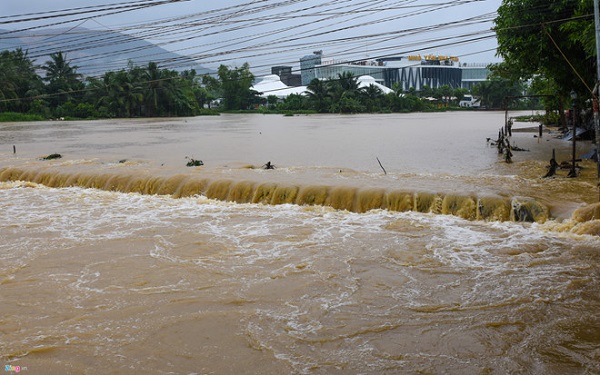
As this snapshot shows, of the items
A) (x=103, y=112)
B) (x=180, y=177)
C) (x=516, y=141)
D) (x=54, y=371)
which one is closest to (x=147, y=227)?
(x=180, y=177)

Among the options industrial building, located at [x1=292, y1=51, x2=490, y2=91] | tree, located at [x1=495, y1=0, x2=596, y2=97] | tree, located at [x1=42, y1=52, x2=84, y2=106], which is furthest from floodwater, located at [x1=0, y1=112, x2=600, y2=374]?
industrial building, located at [x1=292, y1=51, x2=490, y2=91]

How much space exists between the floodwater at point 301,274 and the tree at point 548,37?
3.34 meters

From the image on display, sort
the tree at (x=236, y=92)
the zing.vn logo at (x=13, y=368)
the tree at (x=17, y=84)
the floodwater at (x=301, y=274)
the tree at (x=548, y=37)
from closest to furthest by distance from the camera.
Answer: the zing.vn logo at (x=13, y=368) < the floodwater at (x=301, y=274) < the tree at (x=548, y=37) < the tree at (x=17, y=84) < the tree at (x=236, y=92)

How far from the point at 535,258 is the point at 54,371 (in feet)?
19.0

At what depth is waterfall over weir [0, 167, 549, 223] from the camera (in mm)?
8930

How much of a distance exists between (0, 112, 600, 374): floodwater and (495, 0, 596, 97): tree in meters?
3.34

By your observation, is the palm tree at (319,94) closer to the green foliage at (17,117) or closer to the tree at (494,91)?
the tree at (494,91)

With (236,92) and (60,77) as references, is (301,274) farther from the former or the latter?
(236,92)

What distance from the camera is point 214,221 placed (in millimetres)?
9539

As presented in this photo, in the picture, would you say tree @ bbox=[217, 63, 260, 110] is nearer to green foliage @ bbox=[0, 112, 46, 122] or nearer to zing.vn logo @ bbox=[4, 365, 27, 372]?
green foliage @ bbox=[0, 112, 46, 122]

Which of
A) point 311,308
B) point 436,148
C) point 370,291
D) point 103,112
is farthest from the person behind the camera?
point 103,112

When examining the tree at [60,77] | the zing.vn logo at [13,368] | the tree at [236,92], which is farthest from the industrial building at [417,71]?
the zing.vn logo at [13,368]

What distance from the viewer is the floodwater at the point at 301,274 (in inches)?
185

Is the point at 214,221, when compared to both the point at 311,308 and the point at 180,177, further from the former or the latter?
the point at 311,308
